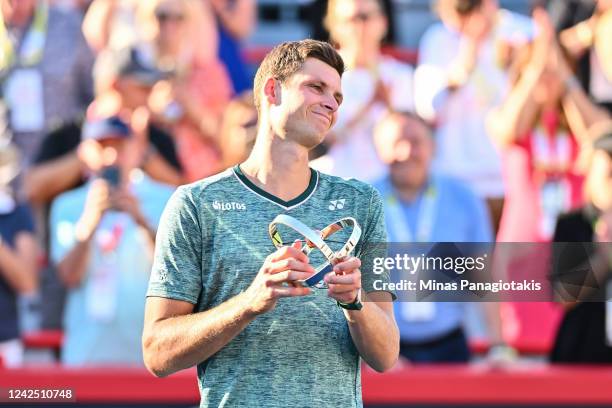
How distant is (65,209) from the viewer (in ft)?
18.3

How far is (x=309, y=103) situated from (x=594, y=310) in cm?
339

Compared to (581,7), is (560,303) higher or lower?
lower

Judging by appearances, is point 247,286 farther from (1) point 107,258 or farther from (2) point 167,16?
(2) point 167,16

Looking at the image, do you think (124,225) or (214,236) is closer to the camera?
(214,236)

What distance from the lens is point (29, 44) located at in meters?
5.96

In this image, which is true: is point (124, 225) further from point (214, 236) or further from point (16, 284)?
point (214, 236)

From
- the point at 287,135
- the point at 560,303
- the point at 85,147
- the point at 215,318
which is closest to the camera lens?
the point at 215,318

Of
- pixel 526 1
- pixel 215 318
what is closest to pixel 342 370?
pixel 215 318

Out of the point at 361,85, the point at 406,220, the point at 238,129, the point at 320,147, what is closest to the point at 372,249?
the point at 406,220

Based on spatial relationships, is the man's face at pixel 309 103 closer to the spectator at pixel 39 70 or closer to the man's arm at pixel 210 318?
the man's arm at pixel 210 318

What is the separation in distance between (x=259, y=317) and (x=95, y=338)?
129 inches

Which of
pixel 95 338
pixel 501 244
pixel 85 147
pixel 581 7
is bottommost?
pixel 95 338

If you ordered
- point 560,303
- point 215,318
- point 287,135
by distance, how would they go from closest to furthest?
point 215,318 < point 287,135 < point 560,303

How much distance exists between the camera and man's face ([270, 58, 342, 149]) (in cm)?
234
